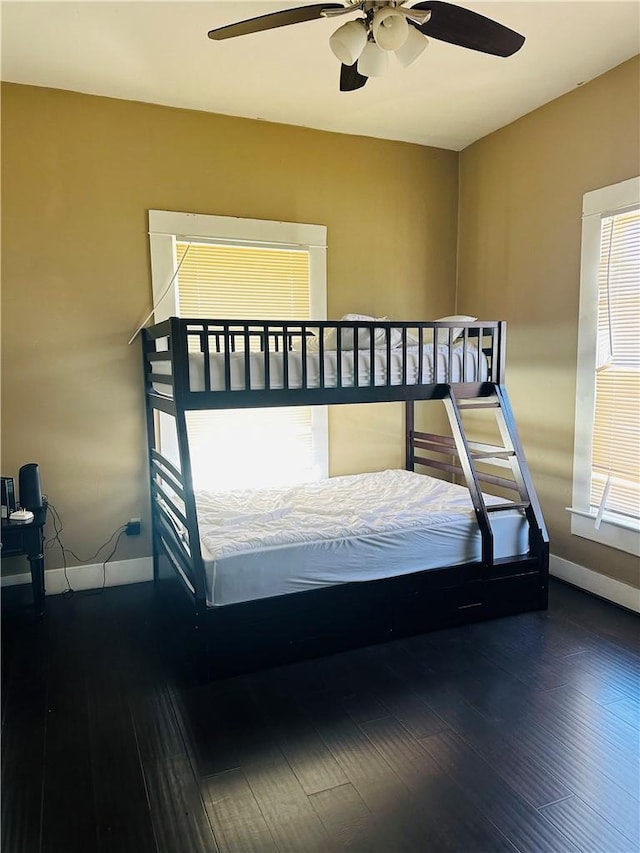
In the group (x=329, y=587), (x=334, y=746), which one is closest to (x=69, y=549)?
(x=329, y=587)

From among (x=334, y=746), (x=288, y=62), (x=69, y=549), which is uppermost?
(x=288, y=62)

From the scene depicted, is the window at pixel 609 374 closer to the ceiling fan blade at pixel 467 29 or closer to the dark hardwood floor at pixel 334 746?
the dark hardwood floor at pixel 334 746

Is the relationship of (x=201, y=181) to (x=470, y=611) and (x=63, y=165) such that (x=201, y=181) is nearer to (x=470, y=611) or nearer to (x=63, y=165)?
(x=63, y=165)

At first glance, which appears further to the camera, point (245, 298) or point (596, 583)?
point (245, 298)

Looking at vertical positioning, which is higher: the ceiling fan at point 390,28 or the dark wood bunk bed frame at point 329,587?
the ceiling fan at point 390,28

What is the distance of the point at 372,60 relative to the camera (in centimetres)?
197

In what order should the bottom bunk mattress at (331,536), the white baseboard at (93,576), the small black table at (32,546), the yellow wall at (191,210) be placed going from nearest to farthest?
the bottom bunk mattress at (331,536)
the small black table at (32,546)
the yellow wall at (191,210)
the white baseboard at (93,576)

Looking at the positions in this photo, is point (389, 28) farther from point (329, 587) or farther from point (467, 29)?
point (329, 587)

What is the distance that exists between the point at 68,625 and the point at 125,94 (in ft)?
9.72

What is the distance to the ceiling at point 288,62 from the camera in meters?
2.41

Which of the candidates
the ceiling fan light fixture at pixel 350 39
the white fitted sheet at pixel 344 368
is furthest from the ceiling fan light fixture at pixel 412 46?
the white fitted sheet at pixel 344 368

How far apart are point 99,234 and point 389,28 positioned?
2.09m

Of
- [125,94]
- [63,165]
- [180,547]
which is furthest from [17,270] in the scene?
[180,547]

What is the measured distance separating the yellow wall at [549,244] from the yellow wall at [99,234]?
1.00m
